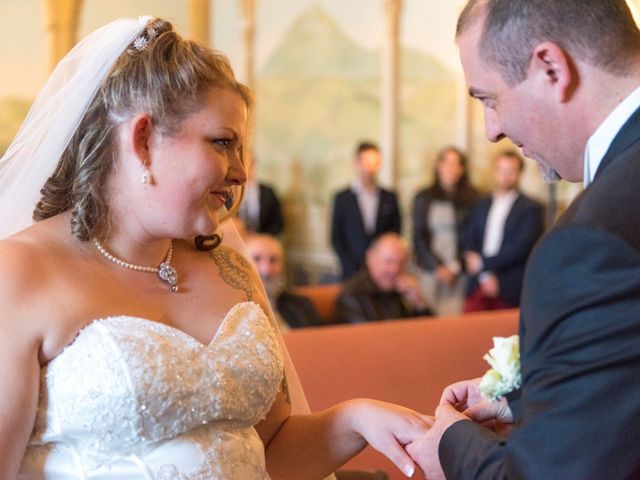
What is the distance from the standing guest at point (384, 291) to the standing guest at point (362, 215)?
2.38m

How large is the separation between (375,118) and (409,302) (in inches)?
202

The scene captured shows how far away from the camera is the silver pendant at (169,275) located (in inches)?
109

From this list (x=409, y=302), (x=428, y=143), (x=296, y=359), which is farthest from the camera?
(x=428, y=143)

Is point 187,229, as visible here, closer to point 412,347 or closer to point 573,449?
point 573,449

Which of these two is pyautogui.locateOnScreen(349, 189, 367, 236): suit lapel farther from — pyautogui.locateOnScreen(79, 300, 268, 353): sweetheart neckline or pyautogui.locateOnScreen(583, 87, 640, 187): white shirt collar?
pyautogui.locateOnScreen(583, 87, 640, 187): white shirt collar

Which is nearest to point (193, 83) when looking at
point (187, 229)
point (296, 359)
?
point (187, 229)

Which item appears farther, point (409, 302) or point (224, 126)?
point (409, 302)

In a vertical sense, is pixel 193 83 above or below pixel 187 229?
above

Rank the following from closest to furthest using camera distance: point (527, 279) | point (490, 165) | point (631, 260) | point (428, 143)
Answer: point (631, 260)
point (527, 279)
point (490, 165)
point (428, 143)

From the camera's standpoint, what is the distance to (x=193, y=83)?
2613 mm

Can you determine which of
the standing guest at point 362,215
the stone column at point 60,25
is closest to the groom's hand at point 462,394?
the standing guest at point 362,215

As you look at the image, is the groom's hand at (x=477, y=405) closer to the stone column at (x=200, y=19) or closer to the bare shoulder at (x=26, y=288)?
the bare shoulder at (x=26, y=288)

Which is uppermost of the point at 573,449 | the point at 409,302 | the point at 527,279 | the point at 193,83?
the point at 193,83

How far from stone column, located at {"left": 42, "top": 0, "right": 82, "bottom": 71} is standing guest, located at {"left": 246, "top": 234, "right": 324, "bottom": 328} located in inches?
172
